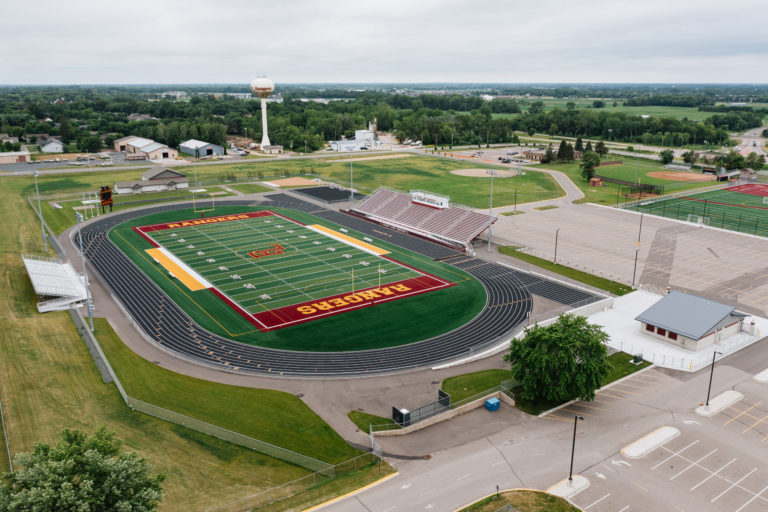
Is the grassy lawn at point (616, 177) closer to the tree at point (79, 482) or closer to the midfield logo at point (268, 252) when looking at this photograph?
the midfield logo at point (268, 252)

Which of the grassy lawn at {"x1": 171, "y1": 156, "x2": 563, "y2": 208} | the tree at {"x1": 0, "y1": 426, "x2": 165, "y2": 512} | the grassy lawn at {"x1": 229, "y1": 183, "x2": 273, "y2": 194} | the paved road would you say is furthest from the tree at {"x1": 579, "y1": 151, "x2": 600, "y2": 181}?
the tree at {"x1": 0, "y1": 426, "x2": 165, "y2": 512}

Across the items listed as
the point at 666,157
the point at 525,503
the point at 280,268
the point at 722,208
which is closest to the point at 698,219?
the point at 722,208

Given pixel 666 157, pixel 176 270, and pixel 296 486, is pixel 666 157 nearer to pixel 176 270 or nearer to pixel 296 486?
pixel 176 270

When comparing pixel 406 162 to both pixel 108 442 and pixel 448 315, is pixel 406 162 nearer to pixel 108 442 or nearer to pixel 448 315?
pixel 448 315

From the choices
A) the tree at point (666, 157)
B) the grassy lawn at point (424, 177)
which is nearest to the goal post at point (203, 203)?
the grassy lawn at point (424, 177)

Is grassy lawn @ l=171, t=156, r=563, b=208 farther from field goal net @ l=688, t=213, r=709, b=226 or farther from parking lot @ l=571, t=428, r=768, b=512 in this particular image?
parking lot @ l=571, t=428, r=768, b=512

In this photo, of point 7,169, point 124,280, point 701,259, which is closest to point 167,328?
point 124,280
